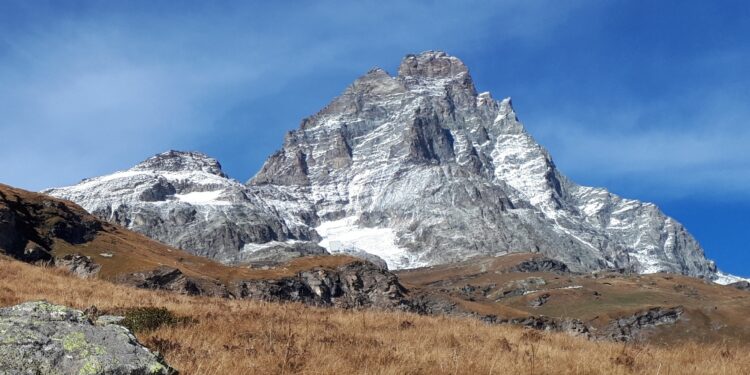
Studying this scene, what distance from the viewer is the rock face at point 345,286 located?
140625 millimetres

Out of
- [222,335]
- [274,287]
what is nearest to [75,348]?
[222,335]

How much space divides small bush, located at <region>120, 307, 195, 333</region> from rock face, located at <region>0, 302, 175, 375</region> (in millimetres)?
4553

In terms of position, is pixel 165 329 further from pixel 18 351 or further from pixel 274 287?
pixel 274 287

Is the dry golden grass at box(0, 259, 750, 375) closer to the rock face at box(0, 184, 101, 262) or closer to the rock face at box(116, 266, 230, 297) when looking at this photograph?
the rock face at box(116, 266, 230, 297)

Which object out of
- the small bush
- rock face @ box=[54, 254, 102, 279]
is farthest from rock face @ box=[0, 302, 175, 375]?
rock face @ box=[54, 254, 102, 279]

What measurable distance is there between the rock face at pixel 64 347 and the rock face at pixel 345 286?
12618 centimetres

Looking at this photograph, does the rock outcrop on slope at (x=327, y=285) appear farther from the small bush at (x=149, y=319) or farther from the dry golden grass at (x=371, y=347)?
the small bush at (x=149, y=319)

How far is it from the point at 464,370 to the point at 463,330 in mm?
5559

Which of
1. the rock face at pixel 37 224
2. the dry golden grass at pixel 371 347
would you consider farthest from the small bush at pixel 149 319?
the rock face at pixel 37 224

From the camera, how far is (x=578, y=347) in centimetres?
1382

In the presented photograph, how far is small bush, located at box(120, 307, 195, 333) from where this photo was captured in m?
12.3

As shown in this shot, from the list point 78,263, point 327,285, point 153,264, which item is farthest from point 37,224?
point 327,285

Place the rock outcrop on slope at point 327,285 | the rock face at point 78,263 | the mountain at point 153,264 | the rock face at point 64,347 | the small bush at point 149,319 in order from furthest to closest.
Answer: the rock outcrop on slope at point 327,285
the mountain at point 153,264
the rock face at point 78,263
the small bush at point 149,319
the rock face at point 64,347

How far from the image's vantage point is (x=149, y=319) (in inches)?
516
